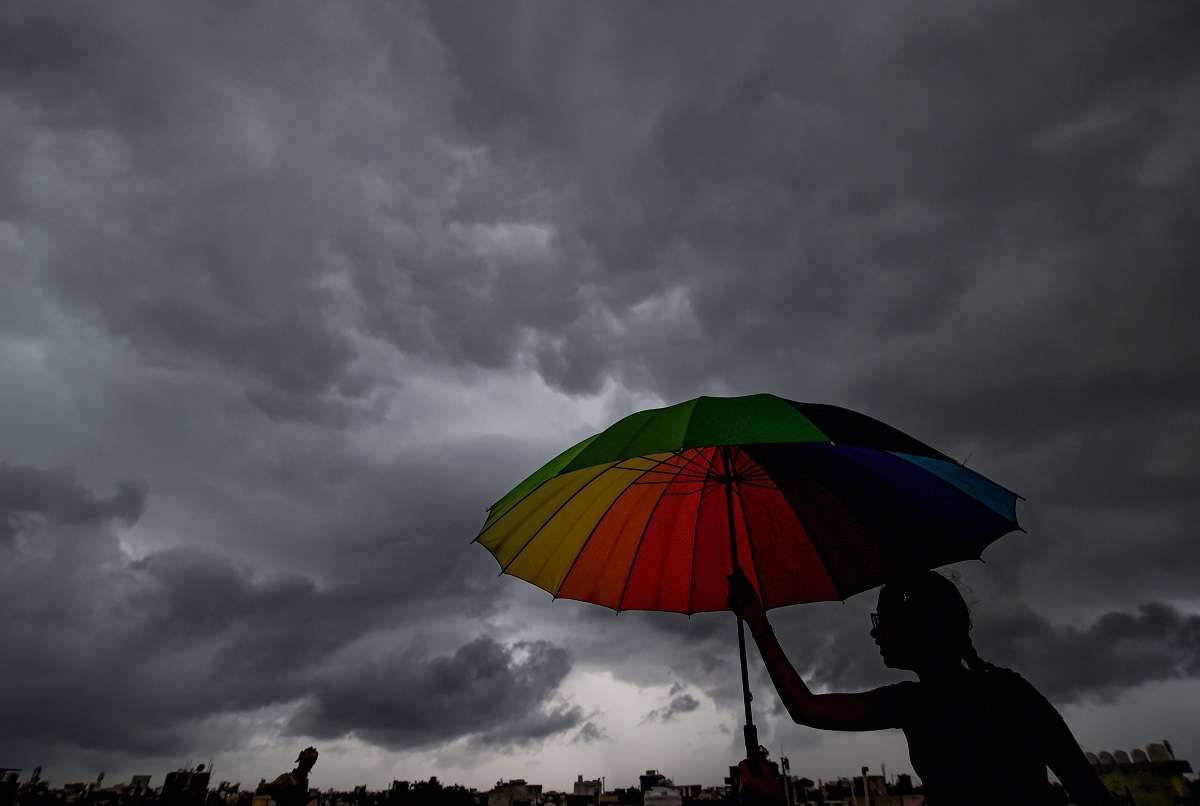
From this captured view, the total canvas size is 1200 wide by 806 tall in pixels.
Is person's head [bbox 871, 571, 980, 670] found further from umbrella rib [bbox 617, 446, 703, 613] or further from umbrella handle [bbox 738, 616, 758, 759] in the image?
umbrella rib [bbox 617, 446, 703, 613]

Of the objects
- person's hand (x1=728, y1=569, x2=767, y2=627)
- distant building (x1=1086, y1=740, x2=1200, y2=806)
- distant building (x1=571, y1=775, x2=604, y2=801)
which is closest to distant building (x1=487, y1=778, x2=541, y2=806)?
distant building (x1=571, y1=775, x2=604, y2=801)

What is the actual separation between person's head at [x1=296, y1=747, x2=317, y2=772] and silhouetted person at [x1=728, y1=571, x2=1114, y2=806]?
7.00 m

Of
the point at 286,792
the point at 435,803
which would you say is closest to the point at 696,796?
the point at 435,803

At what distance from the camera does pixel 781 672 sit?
279 cm

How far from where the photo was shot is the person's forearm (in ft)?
8.87

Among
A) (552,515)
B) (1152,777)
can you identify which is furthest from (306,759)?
(1152,777)

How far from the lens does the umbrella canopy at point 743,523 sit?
4422 millimetres

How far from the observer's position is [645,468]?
497cm

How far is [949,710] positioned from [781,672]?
0.66 meters

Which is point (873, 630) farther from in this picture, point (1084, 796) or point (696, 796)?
point (696, 796)

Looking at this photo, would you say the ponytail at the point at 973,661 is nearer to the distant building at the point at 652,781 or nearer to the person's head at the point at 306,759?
the person's head at the point at 306,759

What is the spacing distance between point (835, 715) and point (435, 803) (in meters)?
68.9

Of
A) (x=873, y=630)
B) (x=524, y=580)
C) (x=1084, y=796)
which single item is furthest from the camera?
(x=524, y=580)

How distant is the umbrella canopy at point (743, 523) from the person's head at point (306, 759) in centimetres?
468
